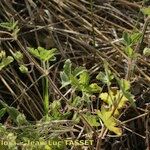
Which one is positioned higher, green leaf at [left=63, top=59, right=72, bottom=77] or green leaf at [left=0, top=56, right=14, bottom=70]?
green leaf at [left=0, top=56, right=14, bottom=70]

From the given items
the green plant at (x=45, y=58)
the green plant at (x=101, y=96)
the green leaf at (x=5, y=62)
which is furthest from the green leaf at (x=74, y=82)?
the green leaf at (x=5, y=62)

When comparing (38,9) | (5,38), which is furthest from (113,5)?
(5,38)

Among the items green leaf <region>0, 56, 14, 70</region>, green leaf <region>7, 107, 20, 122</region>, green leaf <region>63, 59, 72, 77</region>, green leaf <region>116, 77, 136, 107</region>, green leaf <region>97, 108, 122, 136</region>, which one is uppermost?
green leaf <region>0, 56, 14, 70</region>

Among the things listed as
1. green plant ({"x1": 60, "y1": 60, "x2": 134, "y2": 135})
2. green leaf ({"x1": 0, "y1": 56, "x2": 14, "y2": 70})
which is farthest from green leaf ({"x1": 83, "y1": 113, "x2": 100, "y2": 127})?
green leaf ({"x1": 0, "y1": 56, "x2": 14, "y2": 70})

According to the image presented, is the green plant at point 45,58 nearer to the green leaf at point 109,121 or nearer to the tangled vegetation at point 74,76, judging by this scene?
the tangled vegetation at point 74,76

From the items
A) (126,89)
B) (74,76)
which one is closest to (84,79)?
(74,76)

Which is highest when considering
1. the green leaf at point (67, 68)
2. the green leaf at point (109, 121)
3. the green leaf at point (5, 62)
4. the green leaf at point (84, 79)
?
the green leaf at point (5, 62)

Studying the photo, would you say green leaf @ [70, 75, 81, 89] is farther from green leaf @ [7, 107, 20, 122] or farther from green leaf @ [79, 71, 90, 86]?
green leaf @ [7, 107, 20, 122]

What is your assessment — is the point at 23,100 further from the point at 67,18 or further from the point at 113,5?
the point at 113,5

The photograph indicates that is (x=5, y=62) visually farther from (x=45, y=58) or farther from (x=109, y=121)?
(x=109, y=121)
